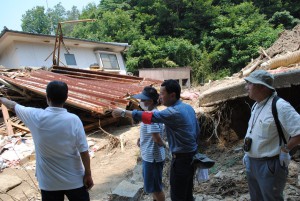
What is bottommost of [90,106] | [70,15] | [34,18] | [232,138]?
[232,138]

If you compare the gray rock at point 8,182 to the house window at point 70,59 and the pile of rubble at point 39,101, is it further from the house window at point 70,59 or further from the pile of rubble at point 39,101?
the house window at point 70,59

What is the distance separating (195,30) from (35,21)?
30.8 m

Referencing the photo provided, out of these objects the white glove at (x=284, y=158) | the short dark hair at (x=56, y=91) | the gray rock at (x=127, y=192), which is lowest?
the gray rock at (x=127, y=192)

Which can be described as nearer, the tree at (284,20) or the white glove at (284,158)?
the white glove at (284,158)

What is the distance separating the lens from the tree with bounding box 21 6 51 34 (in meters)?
44.1

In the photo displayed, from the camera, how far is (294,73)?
14.2 ft

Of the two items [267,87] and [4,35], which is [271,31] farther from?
[267,87]

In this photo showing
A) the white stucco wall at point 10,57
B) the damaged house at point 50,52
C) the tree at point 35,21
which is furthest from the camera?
the tree at point 35,21

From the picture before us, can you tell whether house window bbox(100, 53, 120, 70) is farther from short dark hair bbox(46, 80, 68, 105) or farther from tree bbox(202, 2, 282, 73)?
short dark hair bbox(46, 80, 68, 105)

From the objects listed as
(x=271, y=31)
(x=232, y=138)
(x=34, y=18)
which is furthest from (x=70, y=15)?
(x=232, y=138)

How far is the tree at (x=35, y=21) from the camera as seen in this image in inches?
1737

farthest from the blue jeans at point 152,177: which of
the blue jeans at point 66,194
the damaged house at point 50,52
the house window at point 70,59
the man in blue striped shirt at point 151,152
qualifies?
the house window at point 70,59

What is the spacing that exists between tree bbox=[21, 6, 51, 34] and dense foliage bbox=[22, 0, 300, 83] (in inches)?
780

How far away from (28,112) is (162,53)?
19614 mm
